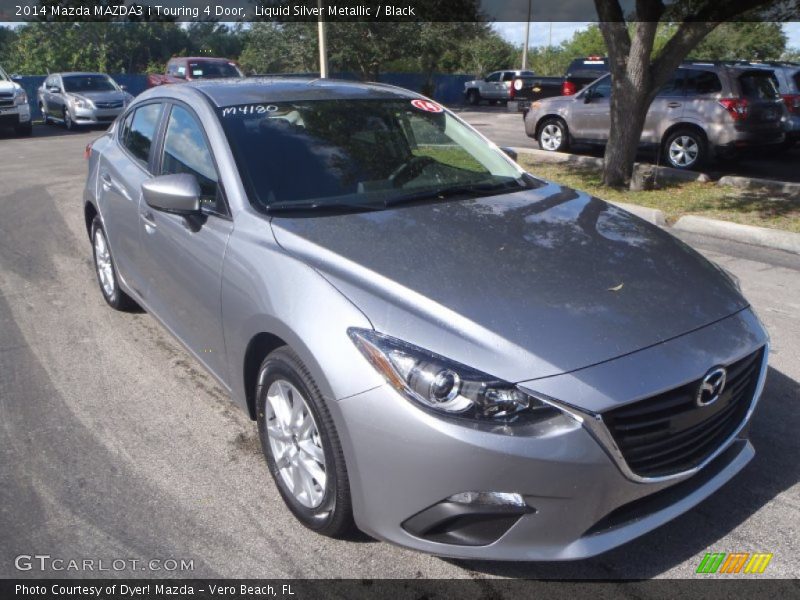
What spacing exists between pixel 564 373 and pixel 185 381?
108 inches

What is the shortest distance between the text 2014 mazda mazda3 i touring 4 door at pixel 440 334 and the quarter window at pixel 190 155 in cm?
2

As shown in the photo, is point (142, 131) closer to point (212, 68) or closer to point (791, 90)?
point (791, 90)

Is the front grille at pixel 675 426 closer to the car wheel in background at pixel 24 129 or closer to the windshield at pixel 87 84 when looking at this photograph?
the car wheel in background at pixel 24 129

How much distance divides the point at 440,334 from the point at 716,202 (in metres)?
7.91

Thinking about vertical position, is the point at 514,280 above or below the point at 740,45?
below

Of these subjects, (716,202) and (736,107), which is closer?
(716,202)

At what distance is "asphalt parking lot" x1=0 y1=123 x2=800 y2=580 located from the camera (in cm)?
280

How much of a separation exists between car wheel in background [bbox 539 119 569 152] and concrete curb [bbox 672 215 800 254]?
657 centimetres

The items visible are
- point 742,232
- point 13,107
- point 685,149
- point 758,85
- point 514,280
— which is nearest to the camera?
point 514,280

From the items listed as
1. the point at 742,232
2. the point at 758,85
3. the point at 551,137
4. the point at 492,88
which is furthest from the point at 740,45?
the point at 742,232

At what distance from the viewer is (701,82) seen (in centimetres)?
1221

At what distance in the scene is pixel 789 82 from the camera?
15.2 metres

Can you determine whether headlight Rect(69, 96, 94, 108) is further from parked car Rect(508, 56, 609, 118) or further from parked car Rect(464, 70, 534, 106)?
parked car Rect(464, 70, 534, 106)

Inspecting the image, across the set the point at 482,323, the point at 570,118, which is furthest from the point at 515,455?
the point at 570,118
